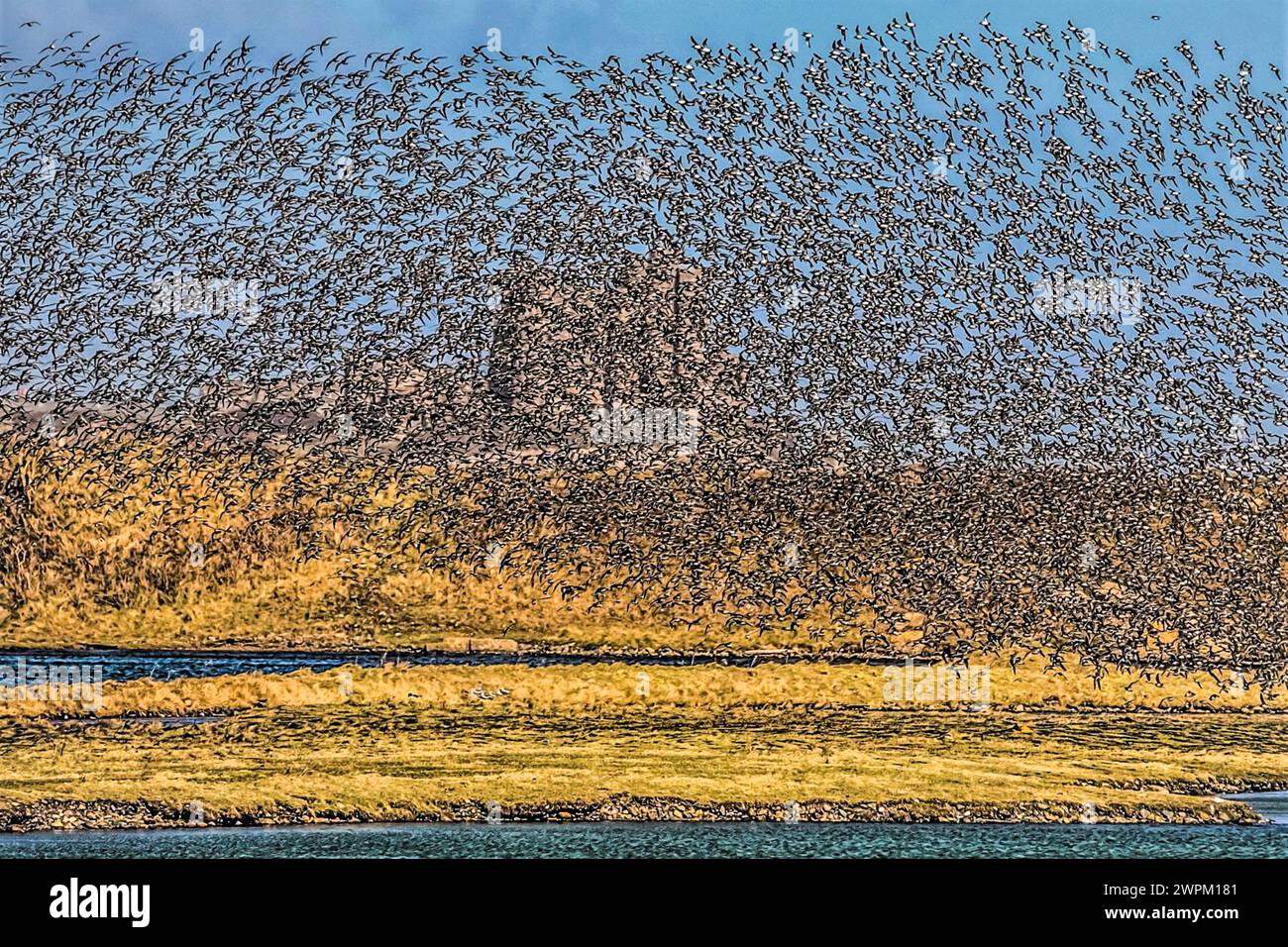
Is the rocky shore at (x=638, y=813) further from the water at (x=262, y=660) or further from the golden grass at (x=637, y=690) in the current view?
the water at (x=262, y=660)

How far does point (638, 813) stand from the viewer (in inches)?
303

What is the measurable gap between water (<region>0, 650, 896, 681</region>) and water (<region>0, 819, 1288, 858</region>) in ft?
8.53

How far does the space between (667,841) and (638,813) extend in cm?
47

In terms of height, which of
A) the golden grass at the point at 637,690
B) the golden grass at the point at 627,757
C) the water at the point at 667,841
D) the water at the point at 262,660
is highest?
the water at the point at 262,660

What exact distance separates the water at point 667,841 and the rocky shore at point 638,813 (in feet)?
0.35

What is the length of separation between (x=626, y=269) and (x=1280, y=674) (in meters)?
5.39

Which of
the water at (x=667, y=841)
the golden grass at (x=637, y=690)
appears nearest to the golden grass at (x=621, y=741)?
the golden grass at (x=637, y=690)

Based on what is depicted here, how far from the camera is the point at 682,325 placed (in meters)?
8.80

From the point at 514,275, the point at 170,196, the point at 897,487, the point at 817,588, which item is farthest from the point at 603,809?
the point at 170,196

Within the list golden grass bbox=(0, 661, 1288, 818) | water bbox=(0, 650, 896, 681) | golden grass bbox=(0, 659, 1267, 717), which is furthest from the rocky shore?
water bbox=(0, 650, 896, 681)

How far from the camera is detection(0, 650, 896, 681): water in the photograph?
33.0 feet

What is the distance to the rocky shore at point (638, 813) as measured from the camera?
755 centimetres
